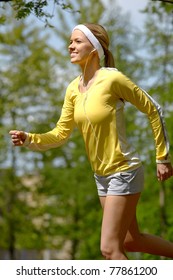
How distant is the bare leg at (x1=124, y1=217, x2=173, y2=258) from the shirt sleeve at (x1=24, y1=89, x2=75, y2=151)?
2.74 feet

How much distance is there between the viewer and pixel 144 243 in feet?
17.7

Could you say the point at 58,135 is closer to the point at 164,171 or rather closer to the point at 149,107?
the point at 149,107

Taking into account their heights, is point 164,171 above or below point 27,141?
below

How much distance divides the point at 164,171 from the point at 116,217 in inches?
17.6

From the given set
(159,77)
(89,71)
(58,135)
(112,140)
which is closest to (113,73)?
(89,71)

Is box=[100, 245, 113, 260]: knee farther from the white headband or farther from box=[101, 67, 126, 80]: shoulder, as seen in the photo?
the white headband

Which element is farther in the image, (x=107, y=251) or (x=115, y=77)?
(x=115, y=77)

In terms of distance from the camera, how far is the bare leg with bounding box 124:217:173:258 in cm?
534

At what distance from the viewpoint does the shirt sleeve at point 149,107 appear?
5105 mm

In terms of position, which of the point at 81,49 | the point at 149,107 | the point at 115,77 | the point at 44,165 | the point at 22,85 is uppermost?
the point at 81,49

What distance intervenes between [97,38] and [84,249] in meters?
18.0

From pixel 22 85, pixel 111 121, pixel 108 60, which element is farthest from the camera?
pixel 22 85

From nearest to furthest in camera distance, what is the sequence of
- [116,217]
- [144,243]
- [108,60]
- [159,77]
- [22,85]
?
[116,217], [144,243], [108,60], [159,77], [22,85]

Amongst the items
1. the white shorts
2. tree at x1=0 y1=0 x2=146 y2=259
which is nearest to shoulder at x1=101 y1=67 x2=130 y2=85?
the white shorts
